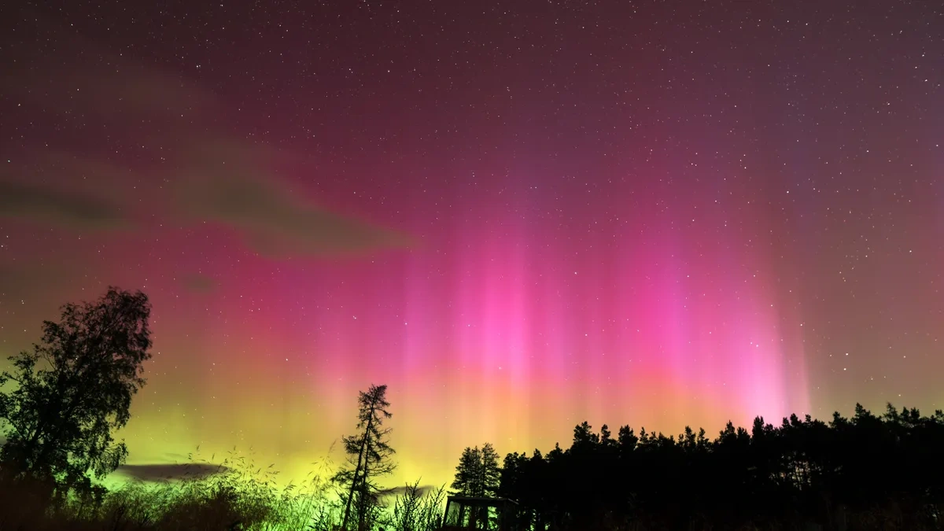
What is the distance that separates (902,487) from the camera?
38625 mm

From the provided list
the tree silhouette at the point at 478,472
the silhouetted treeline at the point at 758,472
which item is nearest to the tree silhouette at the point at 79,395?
the silhouetted treeline at the point at 758,472

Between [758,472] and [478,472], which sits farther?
[478,472]

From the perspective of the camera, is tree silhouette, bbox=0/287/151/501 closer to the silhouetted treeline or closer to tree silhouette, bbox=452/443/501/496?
the silhouetted treeline

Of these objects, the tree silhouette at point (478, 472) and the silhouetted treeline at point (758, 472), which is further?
the tree silhouette at point (478, 472)

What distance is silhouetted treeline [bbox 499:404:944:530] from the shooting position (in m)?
38.8

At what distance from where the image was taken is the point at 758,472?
45594 mm

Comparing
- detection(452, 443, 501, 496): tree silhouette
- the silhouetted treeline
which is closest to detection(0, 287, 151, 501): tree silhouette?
the silhouetted treeline

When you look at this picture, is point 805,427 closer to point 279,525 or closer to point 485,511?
point 485,511

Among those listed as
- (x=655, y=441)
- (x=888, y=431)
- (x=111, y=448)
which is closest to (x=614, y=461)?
(x=655, y=441)

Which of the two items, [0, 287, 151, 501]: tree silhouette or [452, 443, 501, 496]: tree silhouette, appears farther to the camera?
[452, 443, 501, 496]: tree silhouette

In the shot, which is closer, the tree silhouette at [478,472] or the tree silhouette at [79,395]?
the tree silhouette at [79,395]

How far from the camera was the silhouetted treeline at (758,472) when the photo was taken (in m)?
38.8

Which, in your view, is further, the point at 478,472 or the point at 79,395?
the point at 478,472

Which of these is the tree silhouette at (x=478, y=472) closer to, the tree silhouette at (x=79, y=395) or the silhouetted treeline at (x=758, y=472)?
the silhouetted treeline at (x=758, y=472)
